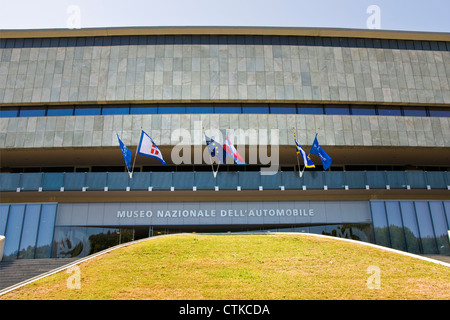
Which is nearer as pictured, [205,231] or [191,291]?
[191,291]

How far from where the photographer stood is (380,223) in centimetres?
3231

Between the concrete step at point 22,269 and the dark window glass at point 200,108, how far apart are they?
54.9 ft

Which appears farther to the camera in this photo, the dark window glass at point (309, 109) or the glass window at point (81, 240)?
the dark window glass at point (309, 109)

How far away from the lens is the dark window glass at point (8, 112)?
35094 millimetres

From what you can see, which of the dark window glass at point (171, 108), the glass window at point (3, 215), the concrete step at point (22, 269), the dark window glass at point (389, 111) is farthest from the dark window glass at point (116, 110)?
the dark window glass at point (389, 111)

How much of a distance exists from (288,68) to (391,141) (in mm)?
11455

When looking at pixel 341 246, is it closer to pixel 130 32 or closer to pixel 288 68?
pixel 288 68

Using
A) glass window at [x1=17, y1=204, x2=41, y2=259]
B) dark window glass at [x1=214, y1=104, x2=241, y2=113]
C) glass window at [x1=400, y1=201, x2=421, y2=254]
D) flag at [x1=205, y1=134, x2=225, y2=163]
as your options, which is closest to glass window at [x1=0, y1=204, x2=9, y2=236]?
glass window at [x1=17, y1=204, x2=41, y2=259]

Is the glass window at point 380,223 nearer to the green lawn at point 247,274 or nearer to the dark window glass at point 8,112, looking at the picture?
the green lawn at point 247,274

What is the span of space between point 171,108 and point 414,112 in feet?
74.7

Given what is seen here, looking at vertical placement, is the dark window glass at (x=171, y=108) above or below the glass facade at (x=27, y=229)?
above

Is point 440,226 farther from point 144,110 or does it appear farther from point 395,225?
point 144,110

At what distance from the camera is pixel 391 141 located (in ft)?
112

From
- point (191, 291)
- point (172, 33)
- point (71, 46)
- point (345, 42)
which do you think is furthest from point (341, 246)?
point (71, 46)
